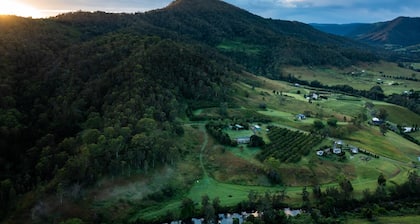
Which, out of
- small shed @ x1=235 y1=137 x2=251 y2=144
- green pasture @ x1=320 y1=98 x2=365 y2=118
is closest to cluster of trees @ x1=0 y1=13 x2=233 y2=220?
small shed @ x1=235 y1=137 x2=251 y2=144

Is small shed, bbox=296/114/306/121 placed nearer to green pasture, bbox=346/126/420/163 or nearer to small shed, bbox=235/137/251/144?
green pasture, bbox=346/126/420/163

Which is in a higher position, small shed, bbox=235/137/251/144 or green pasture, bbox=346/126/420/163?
small shed, bbox=235/137/251/144

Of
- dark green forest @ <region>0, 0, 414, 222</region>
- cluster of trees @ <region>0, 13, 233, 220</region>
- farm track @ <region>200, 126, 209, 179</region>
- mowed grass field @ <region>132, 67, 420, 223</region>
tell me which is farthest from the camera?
farm track @ <region>200, 126, 209, 179</region>

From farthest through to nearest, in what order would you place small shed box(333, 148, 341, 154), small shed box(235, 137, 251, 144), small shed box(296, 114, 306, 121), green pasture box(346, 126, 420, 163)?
small shed box(296, 114, 306, 121) → green pasture box(346, 126, 420, 163) → small shed box(235, 137, 251, 144) → small shed box(333, 148, 341, 154)

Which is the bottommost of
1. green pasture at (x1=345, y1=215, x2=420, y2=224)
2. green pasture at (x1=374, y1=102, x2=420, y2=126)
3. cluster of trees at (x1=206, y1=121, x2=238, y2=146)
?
green pasture at (x1=345, y1=215, x2=420, y2=224)

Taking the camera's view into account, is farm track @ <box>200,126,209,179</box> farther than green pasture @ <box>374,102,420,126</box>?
No

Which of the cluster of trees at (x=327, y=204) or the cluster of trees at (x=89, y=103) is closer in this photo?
the cluster of trees at (x=327, y=204)

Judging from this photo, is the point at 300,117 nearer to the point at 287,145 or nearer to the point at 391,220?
the point at 287,145

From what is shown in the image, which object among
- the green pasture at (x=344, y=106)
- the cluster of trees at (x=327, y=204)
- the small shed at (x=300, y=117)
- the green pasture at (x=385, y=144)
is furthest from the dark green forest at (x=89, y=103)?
the green pasture at (x=385, y=144)

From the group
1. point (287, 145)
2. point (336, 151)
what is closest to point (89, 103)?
point (287, 145)

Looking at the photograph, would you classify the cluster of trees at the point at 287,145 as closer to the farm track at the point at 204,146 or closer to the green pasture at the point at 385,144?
the farm track at the point at 204,146
